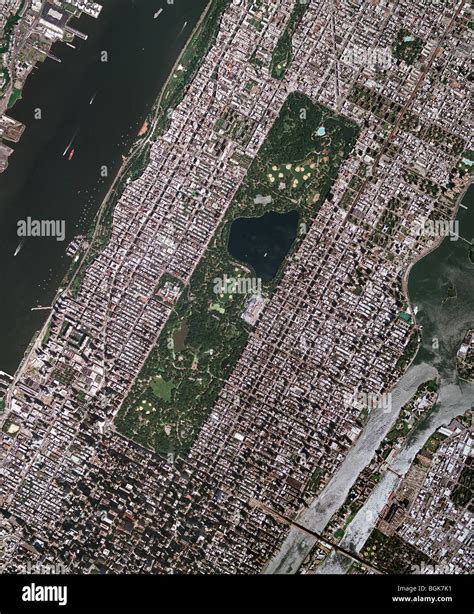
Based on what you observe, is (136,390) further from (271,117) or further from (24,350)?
(271,117)

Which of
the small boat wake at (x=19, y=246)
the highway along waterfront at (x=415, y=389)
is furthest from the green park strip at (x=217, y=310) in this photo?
the small boat wake at (x=19, y=246)

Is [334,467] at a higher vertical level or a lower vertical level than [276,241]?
lower

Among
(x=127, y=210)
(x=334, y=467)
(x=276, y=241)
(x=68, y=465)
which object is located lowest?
(x=68, y=465)

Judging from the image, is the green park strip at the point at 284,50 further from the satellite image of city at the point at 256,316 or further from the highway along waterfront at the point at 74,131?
the highway along waterfront at the point at 74,131

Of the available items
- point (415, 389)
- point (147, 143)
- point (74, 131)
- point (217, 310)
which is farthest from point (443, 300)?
point (74, 131)

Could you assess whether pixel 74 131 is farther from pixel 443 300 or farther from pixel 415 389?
pixel 415 389

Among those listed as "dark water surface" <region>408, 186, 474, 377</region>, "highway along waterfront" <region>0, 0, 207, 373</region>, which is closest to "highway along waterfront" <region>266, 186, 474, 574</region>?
"dark water surface" <region>408, 186, 474, 377</region>
